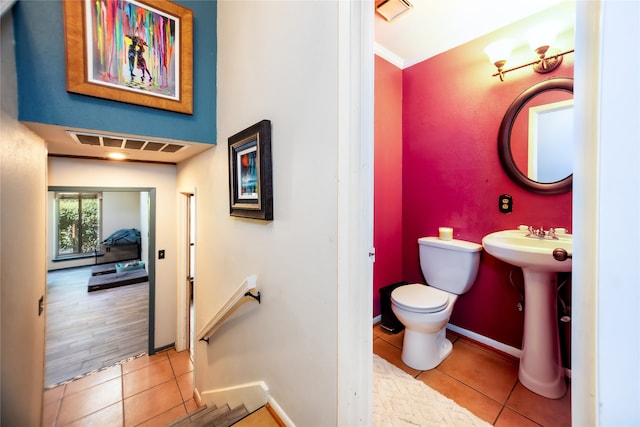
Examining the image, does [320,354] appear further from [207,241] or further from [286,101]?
[207,241]

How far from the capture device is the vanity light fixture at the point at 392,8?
169 cm

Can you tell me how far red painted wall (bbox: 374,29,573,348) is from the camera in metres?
1.87

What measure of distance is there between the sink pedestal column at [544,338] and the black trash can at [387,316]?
927 millimetres

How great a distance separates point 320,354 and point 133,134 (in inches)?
69.8

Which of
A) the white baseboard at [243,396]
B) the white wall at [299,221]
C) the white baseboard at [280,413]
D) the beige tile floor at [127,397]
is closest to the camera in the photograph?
the white wall at [299,221]

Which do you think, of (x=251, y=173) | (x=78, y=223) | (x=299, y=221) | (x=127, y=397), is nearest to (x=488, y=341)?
(x=299, y=221)

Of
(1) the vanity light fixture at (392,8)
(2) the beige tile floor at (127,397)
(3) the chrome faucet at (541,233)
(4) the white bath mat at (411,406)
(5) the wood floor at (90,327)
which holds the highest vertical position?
(1) the vanity light fixture at (392,8)

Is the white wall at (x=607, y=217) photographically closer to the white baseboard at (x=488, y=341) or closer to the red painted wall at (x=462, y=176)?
the red painted wall at (x=462, y=176)

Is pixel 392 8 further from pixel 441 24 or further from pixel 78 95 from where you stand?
pixel 78 95

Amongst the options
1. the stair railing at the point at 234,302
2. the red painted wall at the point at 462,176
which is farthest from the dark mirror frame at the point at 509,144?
the stair railing at the point at 234,302

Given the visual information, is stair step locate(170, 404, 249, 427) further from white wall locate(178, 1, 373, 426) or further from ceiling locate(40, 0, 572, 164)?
ceiling locate(40, 0, 572, 164)

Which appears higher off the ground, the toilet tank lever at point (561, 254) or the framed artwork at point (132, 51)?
the framed artwork at point (132, 51)

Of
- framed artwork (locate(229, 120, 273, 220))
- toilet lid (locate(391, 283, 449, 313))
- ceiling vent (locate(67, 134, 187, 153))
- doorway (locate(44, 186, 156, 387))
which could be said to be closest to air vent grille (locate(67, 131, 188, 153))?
ceiling vent (locate(67, 134, 187, 153))

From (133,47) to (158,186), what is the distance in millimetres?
1743
